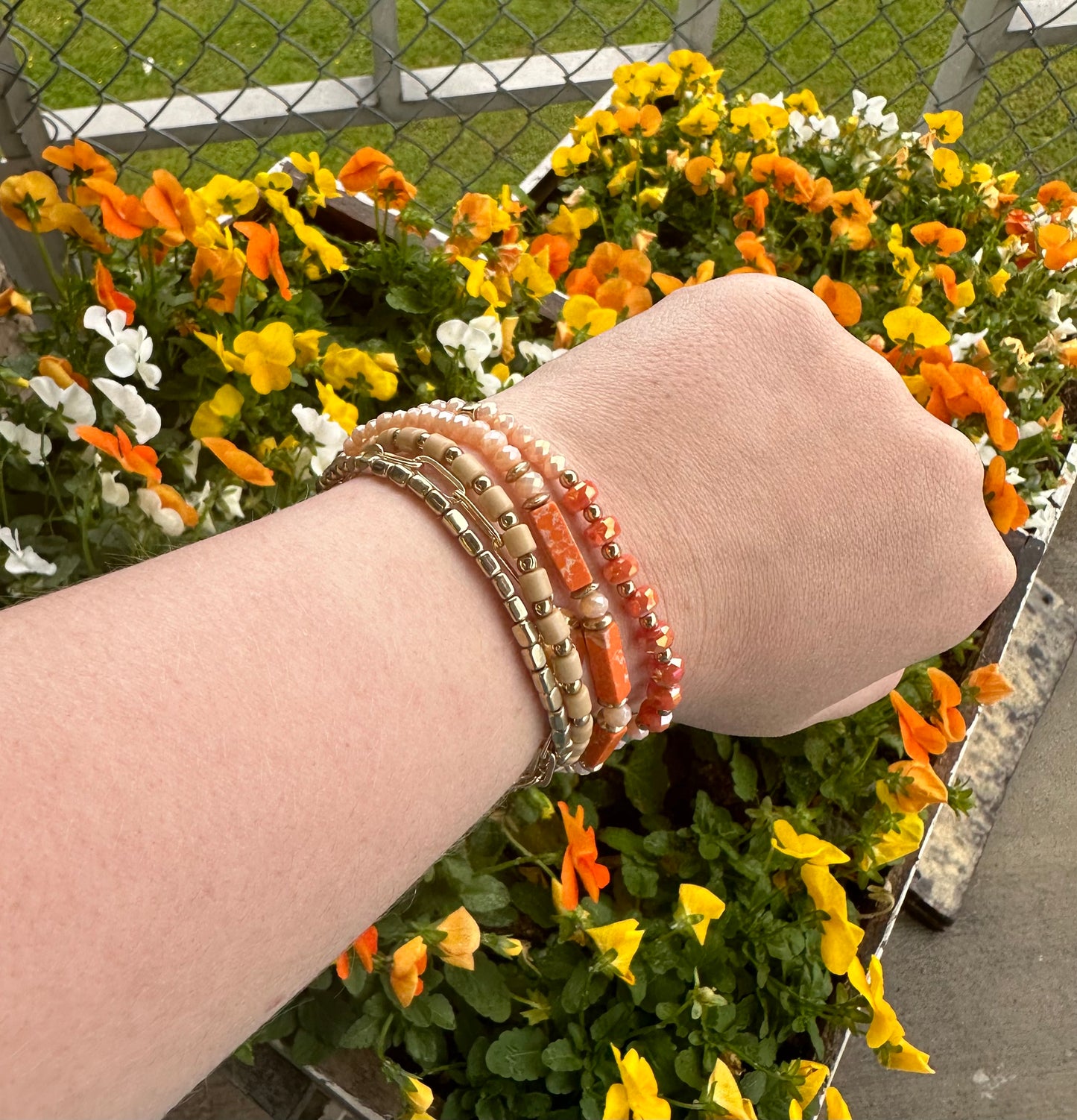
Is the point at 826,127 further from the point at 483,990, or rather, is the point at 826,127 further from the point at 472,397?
the point at 483,990

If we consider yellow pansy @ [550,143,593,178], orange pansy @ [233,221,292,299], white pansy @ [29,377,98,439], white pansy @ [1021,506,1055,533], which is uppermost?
orange pansy @ [233,221,292,299]

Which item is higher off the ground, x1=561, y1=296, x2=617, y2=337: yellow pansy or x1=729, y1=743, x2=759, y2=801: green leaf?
x1=561, y1=296, x2=617, y2=337: yellow pansy

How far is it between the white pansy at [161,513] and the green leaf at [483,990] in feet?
1.35

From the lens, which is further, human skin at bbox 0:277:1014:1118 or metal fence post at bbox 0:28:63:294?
metal fence post at bbox 0:28:63:294

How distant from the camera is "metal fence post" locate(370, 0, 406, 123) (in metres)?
1.65

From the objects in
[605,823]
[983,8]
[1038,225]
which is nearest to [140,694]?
[605,823]

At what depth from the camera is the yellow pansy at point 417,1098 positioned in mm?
696

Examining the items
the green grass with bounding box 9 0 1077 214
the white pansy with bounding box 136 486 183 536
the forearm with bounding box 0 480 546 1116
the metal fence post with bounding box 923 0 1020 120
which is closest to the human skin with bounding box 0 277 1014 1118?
the forearm with bounding box 0 480 546 1116

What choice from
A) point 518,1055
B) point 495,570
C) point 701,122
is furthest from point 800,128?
point 518,1055

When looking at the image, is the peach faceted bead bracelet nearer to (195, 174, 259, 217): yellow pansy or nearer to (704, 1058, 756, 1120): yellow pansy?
(704, 1058, 756, 1120): yellow pansy

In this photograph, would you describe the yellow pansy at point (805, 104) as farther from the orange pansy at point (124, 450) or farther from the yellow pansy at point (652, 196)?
the orange pansy at point (124, 450)

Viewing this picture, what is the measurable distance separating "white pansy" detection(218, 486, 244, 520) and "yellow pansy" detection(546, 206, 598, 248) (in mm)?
573

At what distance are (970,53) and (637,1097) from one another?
76.1 inches

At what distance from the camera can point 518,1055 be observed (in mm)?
779
